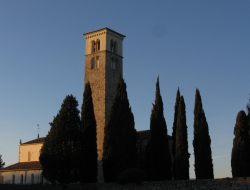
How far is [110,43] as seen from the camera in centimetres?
4188

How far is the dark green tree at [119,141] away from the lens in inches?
1174

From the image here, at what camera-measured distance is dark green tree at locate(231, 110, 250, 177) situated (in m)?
25.7

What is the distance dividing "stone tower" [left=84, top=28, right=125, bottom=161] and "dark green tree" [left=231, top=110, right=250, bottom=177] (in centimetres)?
1544

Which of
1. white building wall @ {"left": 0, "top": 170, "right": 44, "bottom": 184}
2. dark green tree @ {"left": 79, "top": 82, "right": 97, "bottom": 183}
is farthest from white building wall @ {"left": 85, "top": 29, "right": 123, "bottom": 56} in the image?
white building wall @ {"left": 0, "top": 170, "right": 44, "bottom": 184}

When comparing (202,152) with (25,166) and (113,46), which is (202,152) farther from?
(25,166)

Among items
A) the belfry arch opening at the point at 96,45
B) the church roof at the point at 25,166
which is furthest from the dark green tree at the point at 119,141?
the church roof at the point at 25,166

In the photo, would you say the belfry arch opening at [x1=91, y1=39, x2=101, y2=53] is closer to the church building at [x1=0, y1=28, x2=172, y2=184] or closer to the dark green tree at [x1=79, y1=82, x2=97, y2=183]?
the church building at [x1=0, y1=28, x2=172, y2=184]

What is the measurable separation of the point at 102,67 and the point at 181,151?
14.2 m

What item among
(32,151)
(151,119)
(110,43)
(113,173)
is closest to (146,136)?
(151,119)

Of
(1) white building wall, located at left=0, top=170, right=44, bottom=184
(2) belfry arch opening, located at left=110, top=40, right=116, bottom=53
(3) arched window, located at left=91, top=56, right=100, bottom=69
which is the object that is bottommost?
(1) white building wall, located at left=0, top=170, right=44, bottom=184

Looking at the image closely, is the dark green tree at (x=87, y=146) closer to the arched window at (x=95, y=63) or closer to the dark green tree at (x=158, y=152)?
the dark green tree at (x=158, y=152)

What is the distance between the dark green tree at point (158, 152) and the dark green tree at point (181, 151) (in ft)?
2.38

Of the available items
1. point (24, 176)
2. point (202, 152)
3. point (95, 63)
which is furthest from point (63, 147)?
point (24, 176)

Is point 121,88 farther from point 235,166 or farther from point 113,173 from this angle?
point 235,166
